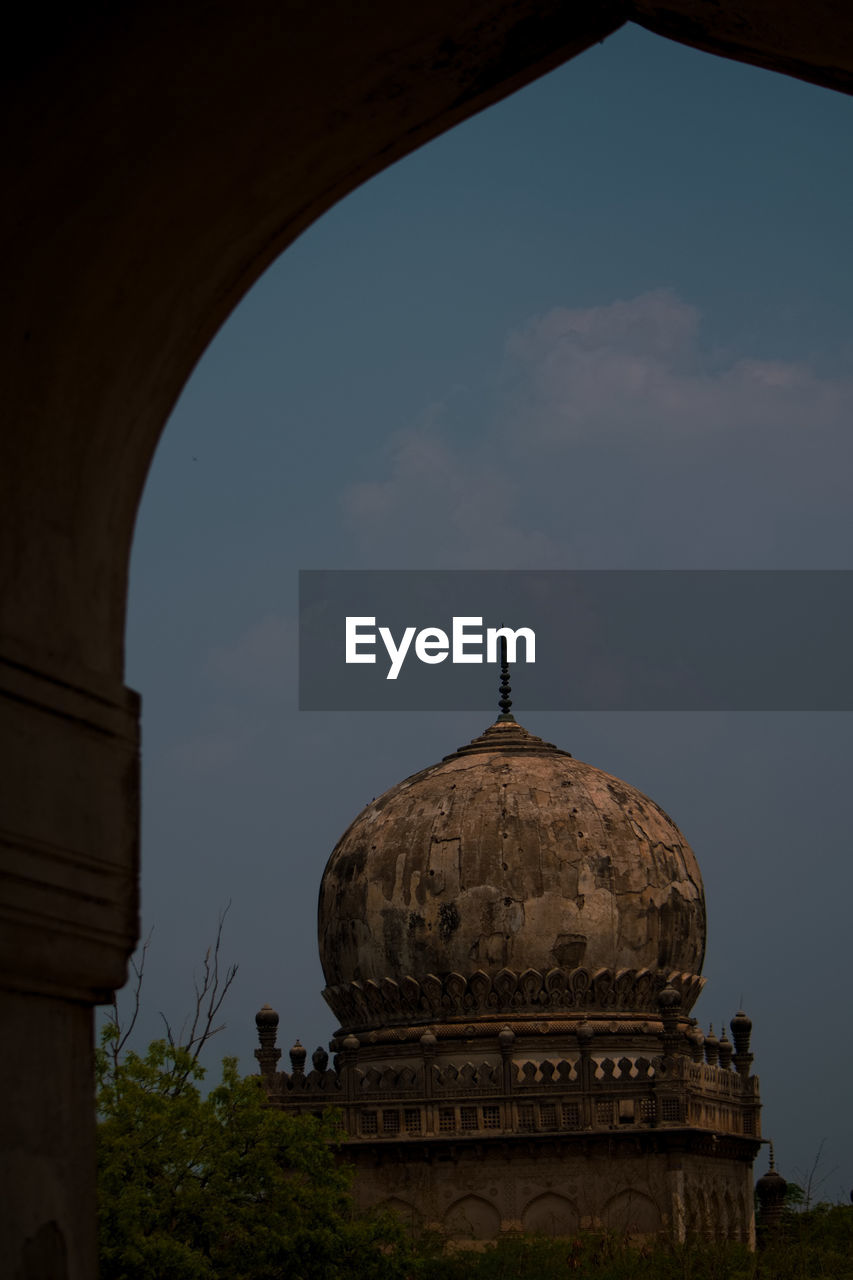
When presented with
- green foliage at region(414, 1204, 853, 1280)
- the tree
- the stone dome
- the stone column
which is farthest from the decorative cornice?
the stone column

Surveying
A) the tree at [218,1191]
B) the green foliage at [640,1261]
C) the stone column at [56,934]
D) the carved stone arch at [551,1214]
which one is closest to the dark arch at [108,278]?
the stone column at [56,934]

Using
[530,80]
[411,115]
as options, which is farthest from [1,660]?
[530,80]

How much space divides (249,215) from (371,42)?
539 mm

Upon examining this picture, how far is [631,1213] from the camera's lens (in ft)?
79.6

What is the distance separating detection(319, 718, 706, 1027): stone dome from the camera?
2616 cm

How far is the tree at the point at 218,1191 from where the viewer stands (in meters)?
17.2

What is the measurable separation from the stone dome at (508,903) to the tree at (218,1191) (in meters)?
6.74

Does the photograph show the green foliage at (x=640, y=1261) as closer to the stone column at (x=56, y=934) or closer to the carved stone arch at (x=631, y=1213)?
the carved stone arch at (x=631, y=1213)

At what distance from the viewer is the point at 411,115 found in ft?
16.9

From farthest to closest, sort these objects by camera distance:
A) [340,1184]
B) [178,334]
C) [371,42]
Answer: [340,1184]
[178,334]
[371,42]

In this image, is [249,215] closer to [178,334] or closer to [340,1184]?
[178,334]

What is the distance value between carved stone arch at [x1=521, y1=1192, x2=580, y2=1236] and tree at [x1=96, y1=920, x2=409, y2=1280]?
5.31 m

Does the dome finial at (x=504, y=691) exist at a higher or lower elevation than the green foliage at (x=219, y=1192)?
higher

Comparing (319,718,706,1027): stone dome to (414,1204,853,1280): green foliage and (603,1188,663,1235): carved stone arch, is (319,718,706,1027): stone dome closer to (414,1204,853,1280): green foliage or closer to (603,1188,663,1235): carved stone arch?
(603,1188,663,1235): carved stone arch
